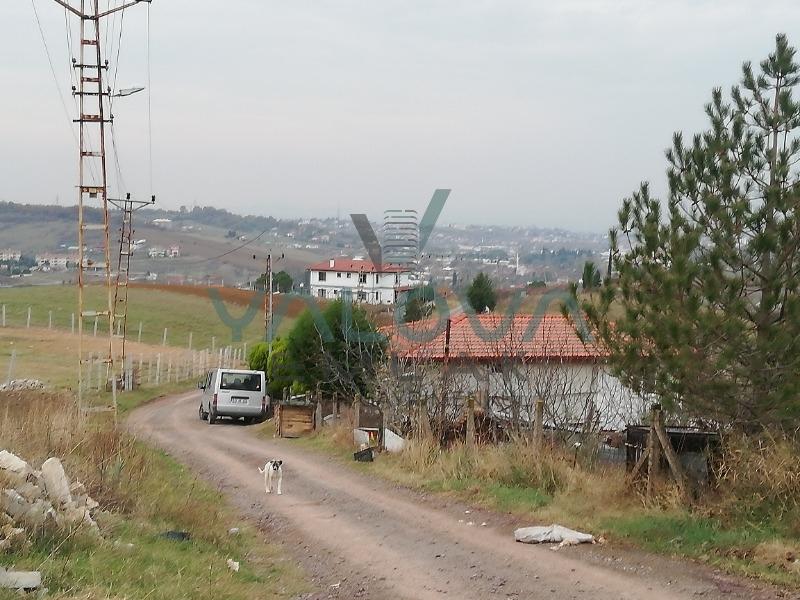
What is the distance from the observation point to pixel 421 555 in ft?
32.5

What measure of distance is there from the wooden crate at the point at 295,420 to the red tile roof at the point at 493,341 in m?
3.61

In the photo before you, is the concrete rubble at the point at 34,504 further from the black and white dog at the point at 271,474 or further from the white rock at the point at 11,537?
the black and white dog at the point at 271,474

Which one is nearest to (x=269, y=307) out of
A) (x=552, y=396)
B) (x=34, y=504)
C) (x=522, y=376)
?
(x=522, y=376)

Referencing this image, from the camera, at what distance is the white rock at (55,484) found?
770cm

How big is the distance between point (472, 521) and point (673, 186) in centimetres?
483

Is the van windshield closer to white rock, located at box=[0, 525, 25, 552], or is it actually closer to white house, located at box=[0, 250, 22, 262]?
white rock, located at box=[0, 525, 25, 552]

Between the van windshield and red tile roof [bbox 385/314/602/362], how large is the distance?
24.5ft

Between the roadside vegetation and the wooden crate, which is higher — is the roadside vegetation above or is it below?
above

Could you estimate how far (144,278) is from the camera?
91.0 meters

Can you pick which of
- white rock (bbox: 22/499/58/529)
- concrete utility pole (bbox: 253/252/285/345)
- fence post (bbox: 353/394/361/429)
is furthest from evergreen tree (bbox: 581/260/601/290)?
concrete utility pole (bbox: 253/252/285/345)

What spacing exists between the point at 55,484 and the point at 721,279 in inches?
281

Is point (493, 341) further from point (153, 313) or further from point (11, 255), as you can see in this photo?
point (11, 255)

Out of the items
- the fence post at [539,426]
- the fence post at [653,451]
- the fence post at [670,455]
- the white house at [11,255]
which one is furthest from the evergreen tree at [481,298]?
the white house at [11,255]

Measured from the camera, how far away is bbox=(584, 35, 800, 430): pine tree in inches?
392
